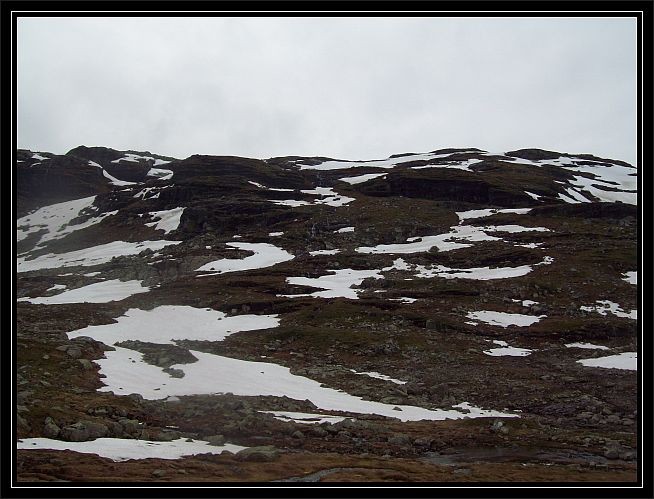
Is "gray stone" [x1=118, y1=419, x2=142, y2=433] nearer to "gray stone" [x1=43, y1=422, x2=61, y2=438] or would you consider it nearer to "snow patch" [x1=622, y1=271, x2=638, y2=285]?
"gray stone" [x1=43, y1=422, x2=61, y2=438]

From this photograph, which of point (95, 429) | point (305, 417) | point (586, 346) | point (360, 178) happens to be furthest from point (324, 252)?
point (360, 178)

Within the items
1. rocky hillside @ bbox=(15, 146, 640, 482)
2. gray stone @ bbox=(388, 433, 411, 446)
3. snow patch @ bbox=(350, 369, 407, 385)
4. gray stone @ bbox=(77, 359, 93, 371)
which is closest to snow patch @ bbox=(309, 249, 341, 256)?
rocky hillside @ bbox=(15, 146, 640, 482)

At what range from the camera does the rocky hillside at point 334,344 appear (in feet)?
62.6

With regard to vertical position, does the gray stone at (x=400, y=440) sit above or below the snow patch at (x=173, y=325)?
below

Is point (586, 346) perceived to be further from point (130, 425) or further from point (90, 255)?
point (90, 255)

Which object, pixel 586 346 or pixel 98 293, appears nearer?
pixel 586 346

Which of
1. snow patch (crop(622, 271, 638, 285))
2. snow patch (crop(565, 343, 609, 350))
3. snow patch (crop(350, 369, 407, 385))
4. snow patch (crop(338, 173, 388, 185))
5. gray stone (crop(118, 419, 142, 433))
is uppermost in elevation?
snow patch (crop(338, 173, 388, 185))

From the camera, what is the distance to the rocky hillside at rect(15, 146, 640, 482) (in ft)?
62.6

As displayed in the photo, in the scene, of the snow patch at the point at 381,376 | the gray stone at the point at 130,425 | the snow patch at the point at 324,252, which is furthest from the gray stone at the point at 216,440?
the snow patch at the point at 324,252

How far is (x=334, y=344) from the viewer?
1809 inches

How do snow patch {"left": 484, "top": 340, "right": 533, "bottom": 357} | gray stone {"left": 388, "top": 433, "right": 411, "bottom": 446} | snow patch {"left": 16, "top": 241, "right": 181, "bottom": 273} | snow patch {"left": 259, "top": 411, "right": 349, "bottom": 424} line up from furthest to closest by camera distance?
snow patch {"left": 16, "top": 241, "right": 181, "bottom": 273}, snow patch {"left": 484, "top": 340, "right": 533, "bottom": 357}, snow patch {"left": 259, "top": 411, "right": 349, "bottom": 424}, gray stone {"left": 388, "top": 433, "right": 411, "bottom": 446}

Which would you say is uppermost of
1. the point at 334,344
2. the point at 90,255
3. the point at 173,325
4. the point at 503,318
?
the point at 90,255

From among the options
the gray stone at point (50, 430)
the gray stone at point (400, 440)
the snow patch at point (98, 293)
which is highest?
the snow patch at point (98, 293)

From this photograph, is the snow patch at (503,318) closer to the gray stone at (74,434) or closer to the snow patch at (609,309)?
the snow patch at (609,309)
